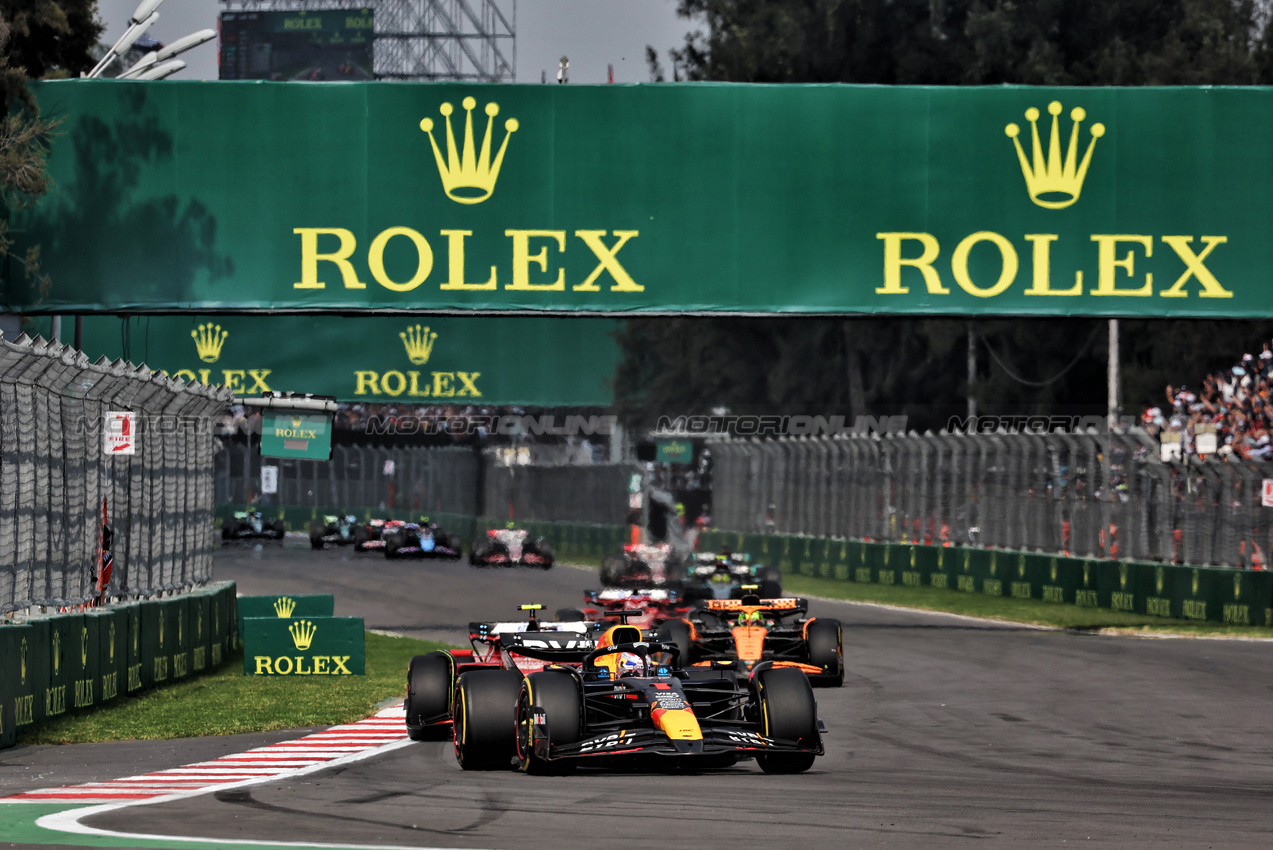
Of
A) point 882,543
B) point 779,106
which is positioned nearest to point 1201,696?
point 779,106

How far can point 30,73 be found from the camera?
25.8 m

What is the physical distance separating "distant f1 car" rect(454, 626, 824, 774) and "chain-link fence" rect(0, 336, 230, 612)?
4.36 metres

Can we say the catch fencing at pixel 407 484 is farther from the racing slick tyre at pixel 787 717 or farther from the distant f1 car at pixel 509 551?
the racing slick tyre at pixel 787 717

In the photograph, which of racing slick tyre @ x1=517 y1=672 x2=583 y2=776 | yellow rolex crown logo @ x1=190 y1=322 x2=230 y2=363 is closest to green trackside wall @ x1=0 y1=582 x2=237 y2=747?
racing slick tyre @ x1=517 y1=672 x2=583 y2=776

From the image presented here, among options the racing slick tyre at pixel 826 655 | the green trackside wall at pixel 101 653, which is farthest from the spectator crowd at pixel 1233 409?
the green trackside wall at pixel 101 653

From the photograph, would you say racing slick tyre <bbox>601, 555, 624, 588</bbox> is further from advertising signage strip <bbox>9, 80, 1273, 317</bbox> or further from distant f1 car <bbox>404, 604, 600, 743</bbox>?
distant f1 car <bbox>404, 604, 600, 743</bbox>

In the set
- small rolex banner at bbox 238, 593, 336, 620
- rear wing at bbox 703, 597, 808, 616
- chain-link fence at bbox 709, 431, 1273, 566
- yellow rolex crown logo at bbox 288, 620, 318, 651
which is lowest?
yellow rolex crown logo at bbox 288, 620, 318, 651

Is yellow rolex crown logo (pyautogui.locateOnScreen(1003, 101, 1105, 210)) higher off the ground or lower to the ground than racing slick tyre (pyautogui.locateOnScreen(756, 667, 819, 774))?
higher

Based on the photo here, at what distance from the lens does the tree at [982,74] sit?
47.2 metres

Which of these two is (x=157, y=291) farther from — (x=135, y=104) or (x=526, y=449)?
(x=526, y=449)

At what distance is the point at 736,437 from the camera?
2223 inches

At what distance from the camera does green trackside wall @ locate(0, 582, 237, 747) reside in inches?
515

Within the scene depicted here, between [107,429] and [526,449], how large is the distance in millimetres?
51401

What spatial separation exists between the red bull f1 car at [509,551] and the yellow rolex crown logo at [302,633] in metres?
22.5
